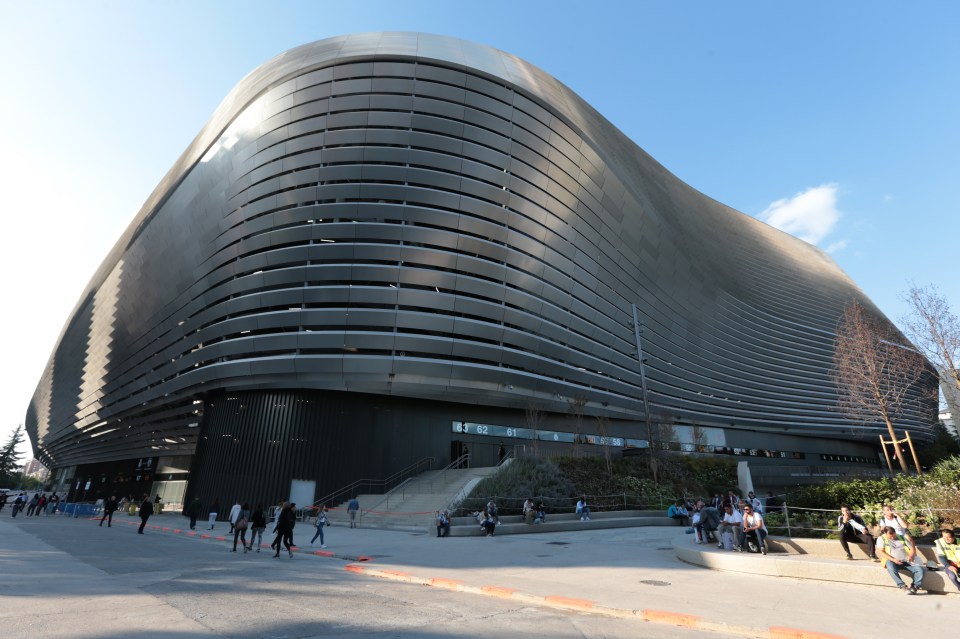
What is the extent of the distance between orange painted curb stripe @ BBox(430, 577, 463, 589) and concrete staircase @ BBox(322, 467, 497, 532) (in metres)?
12.1

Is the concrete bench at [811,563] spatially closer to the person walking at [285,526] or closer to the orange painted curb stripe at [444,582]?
the orange painted curb stripe at [444,582]

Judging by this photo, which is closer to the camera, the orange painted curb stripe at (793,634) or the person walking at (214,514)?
the orange painted curb stripe at (793,634)

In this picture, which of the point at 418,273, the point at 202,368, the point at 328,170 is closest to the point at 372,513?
the point at 418,273

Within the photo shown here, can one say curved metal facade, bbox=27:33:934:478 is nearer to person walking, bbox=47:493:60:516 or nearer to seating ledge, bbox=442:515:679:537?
person walking, bbox=47:493:60:516

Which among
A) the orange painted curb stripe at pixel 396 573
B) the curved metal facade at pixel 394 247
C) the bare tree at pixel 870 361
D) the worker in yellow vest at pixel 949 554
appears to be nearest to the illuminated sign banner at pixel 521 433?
the curved metal facade at pixel 394 247

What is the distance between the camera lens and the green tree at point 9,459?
10404 cm

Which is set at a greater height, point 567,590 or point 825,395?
point 825,395

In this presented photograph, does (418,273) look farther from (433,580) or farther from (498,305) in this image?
(433,580)

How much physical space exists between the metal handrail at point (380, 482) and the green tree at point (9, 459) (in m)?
119

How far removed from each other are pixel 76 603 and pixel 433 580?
608 centimetres

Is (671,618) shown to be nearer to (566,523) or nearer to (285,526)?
(285,526)

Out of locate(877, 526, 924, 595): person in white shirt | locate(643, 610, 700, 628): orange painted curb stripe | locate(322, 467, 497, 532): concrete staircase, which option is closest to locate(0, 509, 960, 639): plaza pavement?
locate(643, 610, 700, 628): orange painted curb stripe

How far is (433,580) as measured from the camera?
404 inches

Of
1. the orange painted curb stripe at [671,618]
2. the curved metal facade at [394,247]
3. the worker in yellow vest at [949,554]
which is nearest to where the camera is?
the orange painted curb stripe at [671,618]
